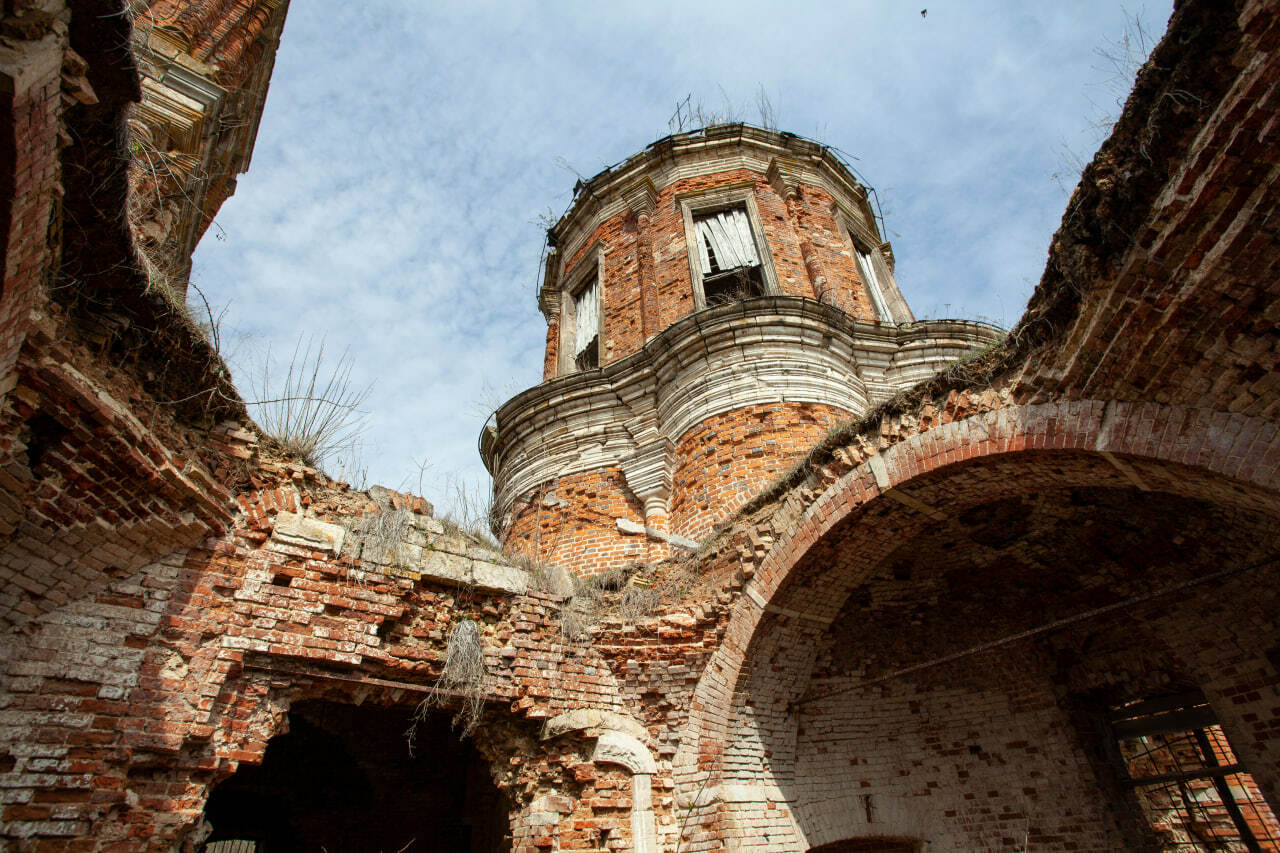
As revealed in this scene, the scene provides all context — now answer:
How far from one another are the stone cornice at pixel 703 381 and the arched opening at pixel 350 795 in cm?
421

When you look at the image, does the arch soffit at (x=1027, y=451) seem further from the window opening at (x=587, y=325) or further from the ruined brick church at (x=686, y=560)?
the window opening at (x=587, y=325)

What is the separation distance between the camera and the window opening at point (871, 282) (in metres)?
13.0

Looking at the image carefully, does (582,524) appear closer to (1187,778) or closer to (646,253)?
(646,253)

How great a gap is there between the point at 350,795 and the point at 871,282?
1166 centimetres

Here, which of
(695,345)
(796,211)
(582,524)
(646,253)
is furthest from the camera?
(796,211)

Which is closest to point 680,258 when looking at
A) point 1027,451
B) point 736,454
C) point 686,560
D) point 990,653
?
point 736,454

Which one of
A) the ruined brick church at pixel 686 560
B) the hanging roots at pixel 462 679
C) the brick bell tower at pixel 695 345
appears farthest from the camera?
the brick bell tower at pixel 695 345

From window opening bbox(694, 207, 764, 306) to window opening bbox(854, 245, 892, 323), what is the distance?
2228 mm

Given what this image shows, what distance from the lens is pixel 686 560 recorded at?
7.15 metres

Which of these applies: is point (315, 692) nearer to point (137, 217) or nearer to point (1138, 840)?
point (137, 217)

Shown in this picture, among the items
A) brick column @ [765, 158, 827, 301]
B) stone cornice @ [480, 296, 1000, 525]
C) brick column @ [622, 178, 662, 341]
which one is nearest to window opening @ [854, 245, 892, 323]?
brick column @ [765, 158, 827, 301]

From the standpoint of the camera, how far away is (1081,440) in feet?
14.3

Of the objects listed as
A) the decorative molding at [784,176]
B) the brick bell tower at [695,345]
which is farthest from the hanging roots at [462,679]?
the decorative molding at [784,176]

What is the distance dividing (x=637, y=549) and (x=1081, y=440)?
6.32 meters
